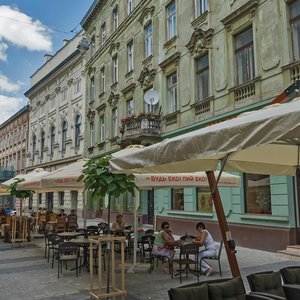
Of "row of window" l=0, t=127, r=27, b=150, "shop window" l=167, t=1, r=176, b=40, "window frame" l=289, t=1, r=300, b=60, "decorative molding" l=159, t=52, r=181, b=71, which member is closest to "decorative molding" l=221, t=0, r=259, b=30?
"window frame" l=289, t=1, r=300, b=60

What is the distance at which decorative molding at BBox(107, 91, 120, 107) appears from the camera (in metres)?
26.1

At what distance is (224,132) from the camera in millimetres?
3707

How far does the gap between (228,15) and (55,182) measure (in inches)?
385

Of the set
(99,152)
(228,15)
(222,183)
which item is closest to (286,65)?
(228,15)

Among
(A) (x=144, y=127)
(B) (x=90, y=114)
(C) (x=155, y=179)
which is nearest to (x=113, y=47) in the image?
(B) (x=90, y=114)

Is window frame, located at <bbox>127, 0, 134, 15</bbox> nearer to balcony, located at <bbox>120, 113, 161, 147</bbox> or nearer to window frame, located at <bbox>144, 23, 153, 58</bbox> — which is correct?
window frame, located at <bbox>144, 23, 153, 58</bbox>

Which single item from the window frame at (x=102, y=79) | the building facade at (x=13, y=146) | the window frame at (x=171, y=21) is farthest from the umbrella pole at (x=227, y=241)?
the building facade at (x=13, y=146)

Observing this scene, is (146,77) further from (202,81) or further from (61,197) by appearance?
(61,197)

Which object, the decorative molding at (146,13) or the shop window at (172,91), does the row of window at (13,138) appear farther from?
the shop window at (172,91)

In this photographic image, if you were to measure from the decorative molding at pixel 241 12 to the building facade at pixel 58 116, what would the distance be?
1978 centimetres

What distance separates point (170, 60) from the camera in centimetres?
1930

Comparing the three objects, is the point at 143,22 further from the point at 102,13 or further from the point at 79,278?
the point at 79,278

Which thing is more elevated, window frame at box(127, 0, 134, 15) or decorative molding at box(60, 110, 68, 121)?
window frame at box(127, 0, 134, 15)

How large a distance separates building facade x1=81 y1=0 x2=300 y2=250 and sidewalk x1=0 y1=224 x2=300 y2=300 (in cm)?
208
